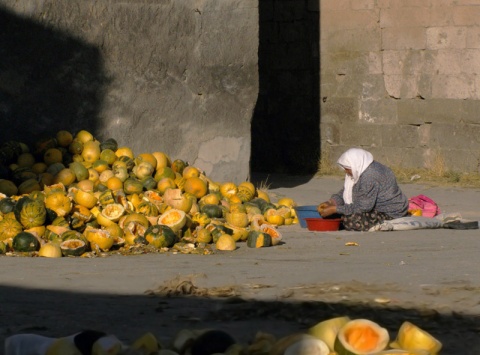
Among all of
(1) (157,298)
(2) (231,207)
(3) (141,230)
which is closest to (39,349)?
(1) (157,298)

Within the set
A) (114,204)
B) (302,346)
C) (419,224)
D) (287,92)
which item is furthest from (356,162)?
(287,92)

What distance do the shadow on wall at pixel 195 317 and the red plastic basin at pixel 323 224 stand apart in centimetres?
327

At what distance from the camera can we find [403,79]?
13.6 meters

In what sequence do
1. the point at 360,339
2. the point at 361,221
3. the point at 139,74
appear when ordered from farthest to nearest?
the point at 139,74
the point at 361,221
the point at 360,339

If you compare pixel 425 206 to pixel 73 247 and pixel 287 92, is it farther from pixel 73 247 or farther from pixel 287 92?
pixel 287 92

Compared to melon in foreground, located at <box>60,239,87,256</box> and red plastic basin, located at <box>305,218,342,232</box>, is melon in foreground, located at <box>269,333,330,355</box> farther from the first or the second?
red plastic basin, located at <box>305,218,342,232</box>

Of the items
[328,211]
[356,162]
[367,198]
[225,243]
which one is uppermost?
[356,162]

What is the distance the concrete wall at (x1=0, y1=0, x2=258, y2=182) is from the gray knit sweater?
7.14 feet

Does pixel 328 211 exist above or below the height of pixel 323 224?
above

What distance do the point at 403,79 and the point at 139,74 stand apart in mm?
4927

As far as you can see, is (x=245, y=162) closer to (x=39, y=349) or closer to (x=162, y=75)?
(x=162, y=75)

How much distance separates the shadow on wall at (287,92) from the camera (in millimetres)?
14406

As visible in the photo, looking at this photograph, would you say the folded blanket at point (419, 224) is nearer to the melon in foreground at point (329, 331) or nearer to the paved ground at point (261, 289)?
the paved ground at point (261, 289)

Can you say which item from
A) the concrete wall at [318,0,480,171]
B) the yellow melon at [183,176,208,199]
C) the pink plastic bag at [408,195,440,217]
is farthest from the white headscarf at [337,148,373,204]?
the concrete wall at [318,0,480,171]
